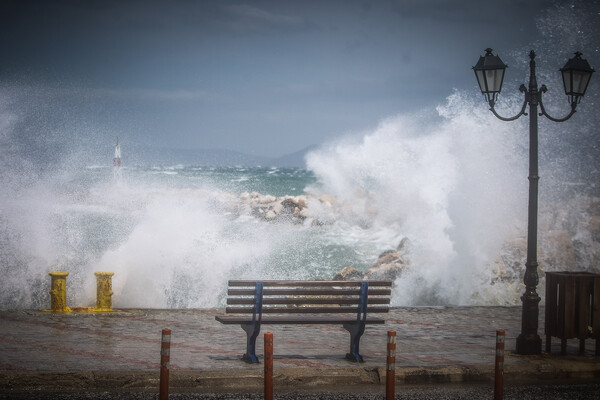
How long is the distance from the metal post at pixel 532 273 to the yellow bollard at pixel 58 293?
648 cm

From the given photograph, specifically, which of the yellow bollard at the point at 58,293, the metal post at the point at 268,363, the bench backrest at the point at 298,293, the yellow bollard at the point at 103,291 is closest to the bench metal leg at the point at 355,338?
the bench backrest at the point at 298,293

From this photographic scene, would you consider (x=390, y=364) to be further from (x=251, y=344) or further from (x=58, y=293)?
(x=58, y=293)

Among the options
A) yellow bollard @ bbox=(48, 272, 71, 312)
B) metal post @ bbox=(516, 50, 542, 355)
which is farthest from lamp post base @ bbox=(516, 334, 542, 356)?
yellow bollard @ bbox=(48, 272, 71, 312)

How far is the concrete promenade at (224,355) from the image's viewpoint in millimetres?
6949

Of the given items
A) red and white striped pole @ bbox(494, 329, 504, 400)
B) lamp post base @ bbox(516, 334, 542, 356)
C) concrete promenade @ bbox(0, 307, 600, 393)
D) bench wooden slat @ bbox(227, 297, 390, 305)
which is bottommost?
concrete promenade @ bbox(0, 307, 600, 393)

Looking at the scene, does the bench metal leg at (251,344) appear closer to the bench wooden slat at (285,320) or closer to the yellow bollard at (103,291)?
the bench wooden slat at (285,320)

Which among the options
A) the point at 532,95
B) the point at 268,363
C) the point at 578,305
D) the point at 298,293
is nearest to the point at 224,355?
the point at 298,293

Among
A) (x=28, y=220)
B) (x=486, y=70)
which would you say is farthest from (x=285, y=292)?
(x=28, y=220)

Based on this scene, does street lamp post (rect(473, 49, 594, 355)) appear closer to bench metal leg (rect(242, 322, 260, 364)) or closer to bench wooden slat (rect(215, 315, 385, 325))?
bench wooden slat (rect(215, 315, 385, 325))

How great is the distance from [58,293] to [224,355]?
147 inches

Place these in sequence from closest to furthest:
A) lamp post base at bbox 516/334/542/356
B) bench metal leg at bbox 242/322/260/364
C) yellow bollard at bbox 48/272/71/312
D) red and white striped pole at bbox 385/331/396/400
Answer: red and white striped pole at bbox 385/331/396/400
bench metal leg at bbox 242/322/260/364
lamp post base at bbox 516/334/542/356
yellow bollard at bbox 48/272/71/312

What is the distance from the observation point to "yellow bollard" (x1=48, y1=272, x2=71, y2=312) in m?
10.5

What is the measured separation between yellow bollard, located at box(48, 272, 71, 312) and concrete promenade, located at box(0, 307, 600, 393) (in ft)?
0.90

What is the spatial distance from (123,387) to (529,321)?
478 centimetres
